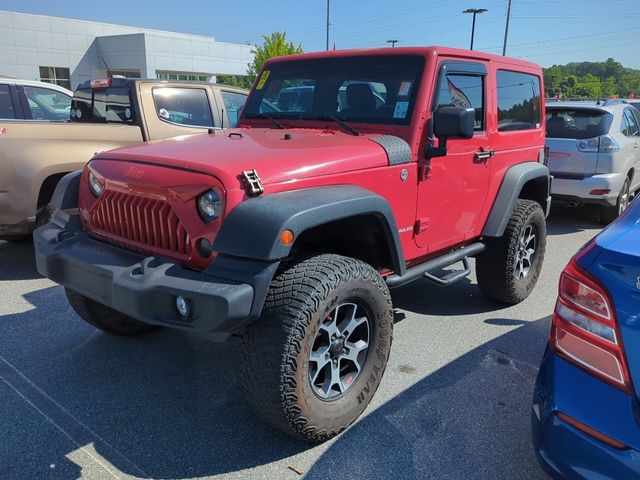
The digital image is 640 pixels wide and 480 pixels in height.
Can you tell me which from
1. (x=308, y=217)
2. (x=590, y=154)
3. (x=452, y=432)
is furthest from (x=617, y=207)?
(x=308, y=217)

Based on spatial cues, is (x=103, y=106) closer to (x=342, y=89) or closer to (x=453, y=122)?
(x=342, y=89)

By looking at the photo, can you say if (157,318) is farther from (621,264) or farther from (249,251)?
(621,264)

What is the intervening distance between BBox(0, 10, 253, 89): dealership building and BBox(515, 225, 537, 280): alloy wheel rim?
3813 centimetres

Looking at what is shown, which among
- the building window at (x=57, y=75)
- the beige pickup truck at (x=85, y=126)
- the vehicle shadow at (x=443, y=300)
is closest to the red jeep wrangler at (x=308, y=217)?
the vehicle shadow at (x=443, y=300)

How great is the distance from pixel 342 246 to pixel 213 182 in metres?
1.02

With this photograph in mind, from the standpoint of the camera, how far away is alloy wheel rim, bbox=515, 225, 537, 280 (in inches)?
177

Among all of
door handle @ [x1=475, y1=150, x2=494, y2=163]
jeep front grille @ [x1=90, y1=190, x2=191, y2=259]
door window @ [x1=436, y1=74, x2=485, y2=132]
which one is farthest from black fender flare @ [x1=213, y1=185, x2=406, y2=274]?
door handle @ [x1=475, y1=150, x2=494, y2=163]

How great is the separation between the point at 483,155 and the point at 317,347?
2.02 meters

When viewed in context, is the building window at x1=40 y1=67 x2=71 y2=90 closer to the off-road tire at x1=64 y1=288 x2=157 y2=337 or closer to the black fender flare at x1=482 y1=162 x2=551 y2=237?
the off-road tire at x1=64 y1=288 x2=157 y2=337

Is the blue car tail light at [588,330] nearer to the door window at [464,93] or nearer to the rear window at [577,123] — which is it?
the door window at [464,93]

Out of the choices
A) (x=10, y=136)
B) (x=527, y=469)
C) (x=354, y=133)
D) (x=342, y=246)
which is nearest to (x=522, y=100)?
(x=354, y=133)

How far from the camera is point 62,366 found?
3.41 metres

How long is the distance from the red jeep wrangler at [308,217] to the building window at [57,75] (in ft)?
132

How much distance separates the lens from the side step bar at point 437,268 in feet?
10.5
